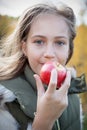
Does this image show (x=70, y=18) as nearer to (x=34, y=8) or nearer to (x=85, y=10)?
(x=34, y=8)

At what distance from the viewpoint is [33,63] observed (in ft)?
4.39

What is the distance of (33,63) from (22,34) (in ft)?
0.41

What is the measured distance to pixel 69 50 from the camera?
146 centimetres

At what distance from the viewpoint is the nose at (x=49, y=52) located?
1300 millimetres

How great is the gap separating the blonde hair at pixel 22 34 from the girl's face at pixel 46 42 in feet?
0.07

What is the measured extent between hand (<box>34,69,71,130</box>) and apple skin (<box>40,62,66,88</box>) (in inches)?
0.7

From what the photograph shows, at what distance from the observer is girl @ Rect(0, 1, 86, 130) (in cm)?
130

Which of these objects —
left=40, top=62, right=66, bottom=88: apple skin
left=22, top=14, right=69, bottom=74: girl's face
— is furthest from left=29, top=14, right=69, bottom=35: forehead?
left=40, top=62, right=66, bottom=88: apple skin

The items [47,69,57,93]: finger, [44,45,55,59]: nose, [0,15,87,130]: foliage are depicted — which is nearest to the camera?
[47,69,57,93]: finger

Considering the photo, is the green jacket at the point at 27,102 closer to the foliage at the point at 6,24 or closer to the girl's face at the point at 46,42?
the girl's face at the point at 46,42

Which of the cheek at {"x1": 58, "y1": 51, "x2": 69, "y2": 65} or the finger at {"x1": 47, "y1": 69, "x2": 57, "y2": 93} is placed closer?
the finger at {"x1": 47, "y1": 69, "x2": 57, "y2": 93}

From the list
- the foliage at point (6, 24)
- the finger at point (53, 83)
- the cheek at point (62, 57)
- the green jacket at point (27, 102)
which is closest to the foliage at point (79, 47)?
the foliage at point (6, 24)

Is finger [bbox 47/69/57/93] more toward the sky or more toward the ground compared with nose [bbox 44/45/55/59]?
more toward the ground

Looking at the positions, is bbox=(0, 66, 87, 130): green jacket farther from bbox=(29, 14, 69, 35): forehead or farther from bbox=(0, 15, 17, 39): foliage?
bbox=(0, 15, 17, 39): foliage
